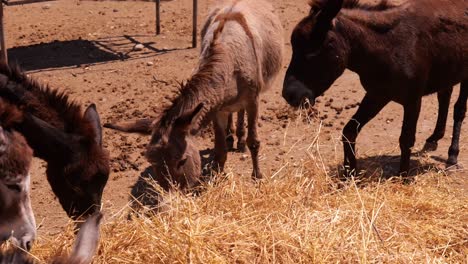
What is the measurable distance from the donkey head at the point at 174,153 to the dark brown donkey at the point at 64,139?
445 mm

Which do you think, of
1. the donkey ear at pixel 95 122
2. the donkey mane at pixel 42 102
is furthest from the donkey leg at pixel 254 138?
the donkey mane at pixel 42 102

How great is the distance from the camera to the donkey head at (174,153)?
5277 millimetres

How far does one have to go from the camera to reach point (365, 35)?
5.69m

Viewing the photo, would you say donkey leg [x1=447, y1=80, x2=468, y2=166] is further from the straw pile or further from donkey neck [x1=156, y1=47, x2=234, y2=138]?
donkey neck [x1=156, y1=47, x2=234, y2=138]

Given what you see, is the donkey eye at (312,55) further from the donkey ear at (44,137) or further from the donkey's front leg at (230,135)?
the donkey ear at (44,137)

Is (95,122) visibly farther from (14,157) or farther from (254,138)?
(254,138)

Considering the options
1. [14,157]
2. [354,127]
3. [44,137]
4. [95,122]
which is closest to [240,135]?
[354,127]

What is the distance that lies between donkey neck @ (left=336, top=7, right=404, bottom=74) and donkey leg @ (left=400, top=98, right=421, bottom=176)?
0.53 metres

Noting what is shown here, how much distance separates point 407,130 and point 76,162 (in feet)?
9.44

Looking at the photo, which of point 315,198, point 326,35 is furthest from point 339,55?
point 315,198

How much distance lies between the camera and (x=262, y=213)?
484 cm

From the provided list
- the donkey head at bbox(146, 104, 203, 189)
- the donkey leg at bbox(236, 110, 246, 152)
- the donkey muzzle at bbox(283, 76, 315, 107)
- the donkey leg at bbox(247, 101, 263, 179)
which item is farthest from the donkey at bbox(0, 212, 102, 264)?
the donkey leg at bbox(236, 110, 246, 152)

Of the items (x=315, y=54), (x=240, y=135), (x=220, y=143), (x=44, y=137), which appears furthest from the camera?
(x=240, y=135)

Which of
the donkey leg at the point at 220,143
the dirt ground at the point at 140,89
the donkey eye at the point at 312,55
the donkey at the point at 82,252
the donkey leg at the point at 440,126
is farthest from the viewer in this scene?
the donkey leg at the point at 440,126
